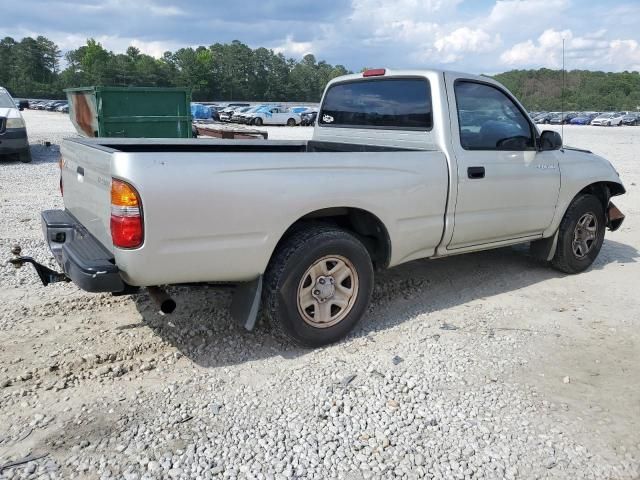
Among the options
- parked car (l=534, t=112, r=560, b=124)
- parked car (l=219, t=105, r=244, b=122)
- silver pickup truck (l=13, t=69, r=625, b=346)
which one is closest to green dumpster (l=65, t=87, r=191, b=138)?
silver pickup truck (l=13, t=69, r=625, b=346)

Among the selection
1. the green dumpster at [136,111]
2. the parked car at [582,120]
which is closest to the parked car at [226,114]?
the green dumpster at [136,111]

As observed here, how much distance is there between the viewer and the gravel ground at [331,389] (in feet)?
9.21

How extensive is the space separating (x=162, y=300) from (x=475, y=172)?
104 inches

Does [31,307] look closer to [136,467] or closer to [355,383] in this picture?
[136,467]

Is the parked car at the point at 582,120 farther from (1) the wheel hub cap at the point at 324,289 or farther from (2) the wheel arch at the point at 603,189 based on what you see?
(1) the wheel hub cap at the point at 324,289

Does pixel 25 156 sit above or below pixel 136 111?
below

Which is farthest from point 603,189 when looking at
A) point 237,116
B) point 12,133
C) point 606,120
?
point 606,120

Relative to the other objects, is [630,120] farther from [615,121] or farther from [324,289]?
[324,289]

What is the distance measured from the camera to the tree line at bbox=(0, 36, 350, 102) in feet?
353

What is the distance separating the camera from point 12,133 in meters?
13.2

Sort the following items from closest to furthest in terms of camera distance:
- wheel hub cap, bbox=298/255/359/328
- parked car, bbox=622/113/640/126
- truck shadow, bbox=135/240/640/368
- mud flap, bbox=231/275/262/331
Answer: mud flap, bbox=231/275/262/331 < wheel hub cap, bbox=298/255/359/328 < truck shadow, bbox=135/240/640/368 < parked car, bbox=622/113/640/126

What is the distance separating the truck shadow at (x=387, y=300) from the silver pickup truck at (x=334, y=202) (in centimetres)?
31

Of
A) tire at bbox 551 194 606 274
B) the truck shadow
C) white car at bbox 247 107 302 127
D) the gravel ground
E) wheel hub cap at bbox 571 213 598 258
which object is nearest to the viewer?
the gravel ground

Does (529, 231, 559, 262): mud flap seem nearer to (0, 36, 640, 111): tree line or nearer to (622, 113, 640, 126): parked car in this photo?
(622, 113, 640, 126): parked car
